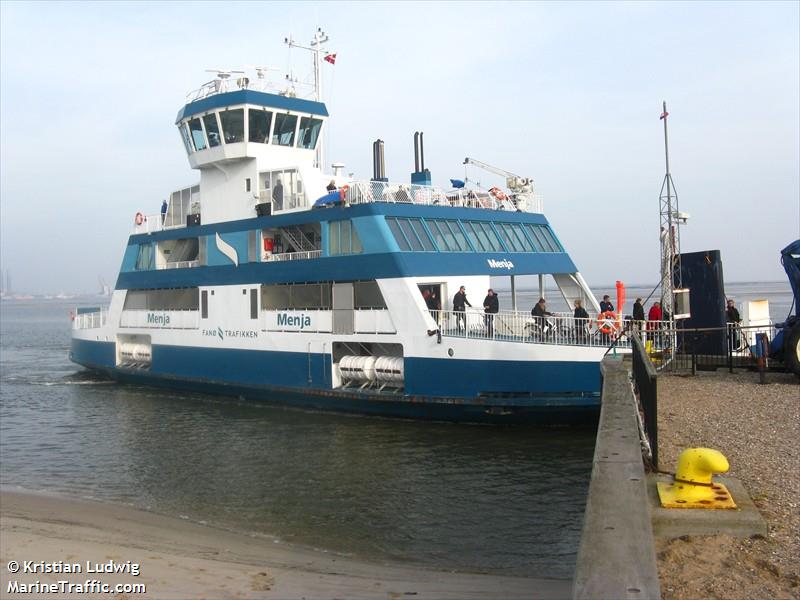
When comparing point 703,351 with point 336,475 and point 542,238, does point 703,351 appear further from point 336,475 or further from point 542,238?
point 336,475

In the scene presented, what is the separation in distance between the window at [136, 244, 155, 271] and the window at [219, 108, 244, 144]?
5.33 metres

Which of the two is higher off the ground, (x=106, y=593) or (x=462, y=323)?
(x=462, y=323)

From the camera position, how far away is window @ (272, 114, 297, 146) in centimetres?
2023

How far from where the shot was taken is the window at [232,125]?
19.8 m

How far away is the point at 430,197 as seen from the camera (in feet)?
57.0

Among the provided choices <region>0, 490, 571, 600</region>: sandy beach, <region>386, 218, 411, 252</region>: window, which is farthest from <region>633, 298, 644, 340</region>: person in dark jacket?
<region>0, 490, 571, 600</region>: sandy beach

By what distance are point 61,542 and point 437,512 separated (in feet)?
16.0

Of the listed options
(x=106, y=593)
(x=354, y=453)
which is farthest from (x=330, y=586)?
(x=354, y=453)

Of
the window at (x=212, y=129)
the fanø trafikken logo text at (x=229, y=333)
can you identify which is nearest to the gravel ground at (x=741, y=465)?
the fanø trafikken logo text at (x=229, y=333)

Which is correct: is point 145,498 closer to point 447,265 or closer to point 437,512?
point 437,512

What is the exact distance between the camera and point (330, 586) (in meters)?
7.01

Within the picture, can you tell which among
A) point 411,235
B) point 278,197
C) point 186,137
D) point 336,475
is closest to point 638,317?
point 411,235

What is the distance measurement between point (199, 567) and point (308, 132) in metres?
15.6

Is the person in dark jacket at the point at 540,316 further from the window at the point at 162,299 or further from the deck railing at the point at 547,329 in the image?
the window at the point at 162,299
